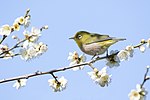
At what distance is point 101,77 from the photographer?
13.6 feet

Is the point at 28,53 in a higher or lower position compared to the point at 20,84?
higher

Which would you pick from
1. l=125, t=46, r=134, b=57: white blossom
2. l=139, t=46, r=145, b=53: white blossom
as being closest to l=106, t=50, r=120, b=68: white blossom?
l=125, t=46, r=134, b=57: white blossom

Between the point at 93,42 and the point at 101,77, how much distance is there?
768mm

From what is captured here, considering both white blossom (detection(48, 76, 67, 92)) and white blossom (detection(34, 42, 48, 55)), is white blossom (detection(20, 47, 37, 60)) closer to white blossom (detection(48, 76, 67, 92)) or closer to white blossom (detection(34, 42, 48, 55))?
white blossom (detection(34, 42, 48, 55))

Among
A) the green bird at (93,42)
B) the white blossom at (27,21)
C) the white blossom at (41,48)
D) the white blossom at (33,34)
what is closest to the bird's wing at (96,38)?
the green bird at (93,42)

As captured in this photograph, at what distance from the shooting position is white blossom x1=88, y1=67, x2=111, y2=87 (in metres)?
4.14

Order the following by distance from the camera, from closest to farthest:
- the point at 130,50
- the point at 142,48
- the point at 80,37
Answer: the point at 142,48 → the point at 130,50 → the point at 80,37

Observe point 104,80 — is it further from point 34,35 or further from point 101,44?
point 34,35

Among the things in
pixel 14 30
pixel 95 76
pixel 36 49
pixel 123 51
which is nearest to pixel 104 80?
pixel 95 76

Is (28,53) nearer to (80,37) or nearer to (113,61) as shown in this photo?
(113,61)

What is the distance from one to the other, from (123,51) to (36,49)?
1.02 meters

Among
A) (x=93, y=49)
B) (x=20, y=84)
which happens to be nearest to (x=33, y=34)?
(x=20, y=84)

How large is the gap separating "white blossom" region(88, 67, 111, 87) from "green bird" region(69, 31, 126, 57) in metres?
0.42

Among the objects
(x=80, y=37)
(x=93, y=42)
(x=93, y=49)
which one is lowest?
(x=93, y=49)
